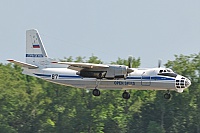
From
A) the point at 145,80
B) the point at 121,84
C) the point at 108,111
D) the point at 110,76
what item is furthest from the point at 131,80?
the point at 108,111

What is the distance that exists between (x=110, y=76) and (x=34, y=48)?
823cm

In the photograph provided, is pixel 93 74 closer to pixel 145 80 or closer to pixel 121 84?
pixel 121 84

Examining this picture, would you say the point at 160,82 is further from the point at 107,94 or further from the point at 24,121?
the point at 24,121

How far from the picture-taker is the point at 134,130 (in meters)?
80.6

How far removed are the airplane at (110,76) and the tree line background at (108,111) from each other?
23851mm

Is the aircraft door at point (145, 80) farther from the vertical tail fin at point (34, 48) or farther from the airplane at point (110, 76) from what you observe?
the vertical tail fin at point (34, 48)

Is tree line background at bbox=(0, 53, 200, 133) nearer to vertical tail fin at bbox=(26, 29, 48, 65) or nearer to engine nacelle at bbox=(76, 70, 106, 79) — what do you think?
vertical tail fin at bbox=(26, 29, 48, 65)

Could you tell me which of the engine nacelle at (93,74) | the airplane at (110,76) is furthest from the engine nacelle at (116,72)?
the engine nacelle at (93,74)

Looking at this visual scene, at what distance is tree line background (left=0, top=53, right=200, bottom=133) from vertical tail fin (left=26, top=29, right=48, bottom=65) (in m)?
21.5

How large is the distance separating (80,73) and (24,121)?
105ft

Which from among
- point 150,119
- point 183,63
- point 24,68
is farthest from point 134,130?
point 24,68

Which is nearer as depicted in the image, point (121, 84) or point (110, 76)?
point (110, 76)

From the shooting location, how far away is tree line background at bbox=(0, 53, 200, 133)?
7788cm

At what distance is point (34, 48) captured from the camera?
5650 centimetres
